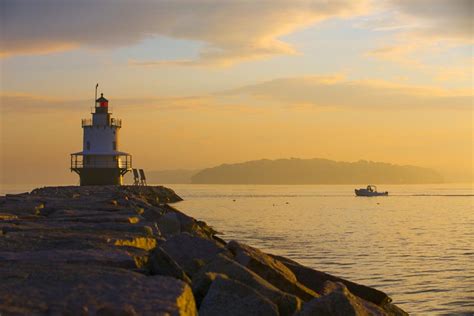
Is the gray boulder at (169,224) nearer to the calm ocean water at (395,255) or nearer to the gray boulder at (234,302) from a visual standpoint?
the calm ocean water at (395,255)

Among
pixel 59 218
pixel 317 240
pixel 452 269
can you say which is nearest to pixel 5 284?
pixel 59 218

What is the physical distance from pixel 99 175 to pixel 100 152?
5.75 feet

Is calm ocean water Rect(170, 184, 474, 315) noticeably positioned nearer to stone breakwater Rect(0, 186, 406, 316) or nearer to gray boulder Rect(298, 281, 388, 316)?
stone breakwater Rect(0, 186, 406, 316)

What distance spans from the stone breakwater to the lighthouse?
38.8 meters

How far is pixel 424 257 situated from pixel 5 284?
17.4 metres

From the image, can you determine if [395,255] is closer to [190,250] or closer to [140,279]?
[190,250]

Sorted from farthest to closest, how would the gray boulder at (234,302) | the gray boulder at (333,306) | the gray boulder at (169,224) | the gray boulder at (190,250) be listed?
the gray boulder at (169,224) → the gray boulder at (190,250) → the gray boulder at (333,306) → the gray boulder at (234,302)

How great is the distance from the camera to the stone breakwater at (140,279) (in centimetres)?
415

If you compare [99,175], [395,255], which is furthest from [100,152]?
[395,255]

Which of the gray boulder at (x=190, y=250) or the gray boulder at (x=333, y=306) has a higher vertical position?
the gray boulder at (x=190, y=250)

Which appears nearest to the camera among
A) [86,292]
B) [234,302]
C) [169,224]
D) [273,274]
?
[86,292]

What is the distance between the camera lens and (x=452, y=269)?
1723 cm

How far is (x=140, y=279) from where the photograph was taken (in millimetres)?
4867

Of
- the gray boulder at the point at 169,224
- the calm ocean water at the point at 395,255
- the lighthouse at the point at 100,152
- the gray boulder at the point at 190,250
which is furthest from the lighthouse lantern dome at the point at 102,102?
the gray boulder at the point at 190,250
